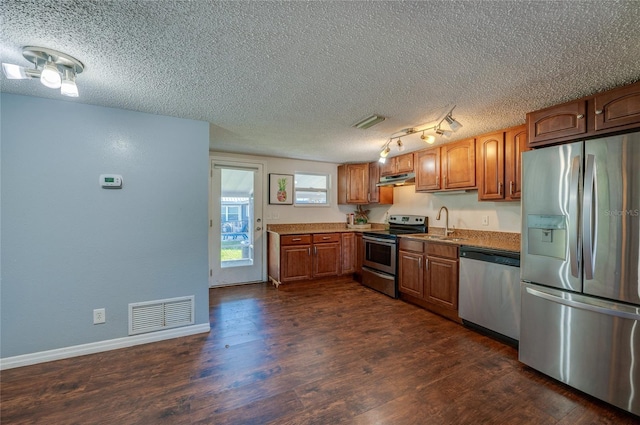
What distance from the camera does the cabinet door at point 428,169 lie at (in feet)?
11.9

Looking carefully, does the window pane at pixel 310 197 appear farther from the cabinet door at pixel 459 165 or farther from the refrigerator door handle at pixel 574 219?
the refrigerator door handle at pixel 574 219

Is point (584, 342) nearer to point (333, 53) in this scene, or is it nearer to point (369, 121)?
point (369, 121)

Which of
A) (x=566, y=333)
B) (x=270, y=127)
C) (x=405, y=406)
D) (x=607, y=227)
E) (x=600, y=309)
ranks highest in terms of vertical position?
(x=270, y=127)

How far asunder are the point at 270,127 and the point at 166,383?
2.53m

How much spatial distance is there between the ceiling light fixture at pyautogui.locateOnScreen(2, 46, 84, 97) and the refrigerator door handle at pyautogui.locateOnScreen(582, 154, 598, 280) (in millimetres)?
3493

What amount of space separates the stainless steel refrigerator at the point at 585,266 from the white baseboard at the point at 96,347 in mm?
3100

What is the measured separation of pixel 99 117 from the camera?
2.35 meters

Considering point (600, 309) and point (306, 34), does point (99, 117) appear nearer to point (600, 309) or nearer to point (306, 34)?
point (306, 34)

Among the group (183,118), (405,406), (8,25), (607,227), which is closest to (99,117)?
(183,118)

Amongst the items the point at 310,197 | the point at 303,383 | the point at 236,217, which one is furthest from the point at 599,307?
the point at 236,217

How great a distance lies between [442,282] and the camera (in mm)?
3141

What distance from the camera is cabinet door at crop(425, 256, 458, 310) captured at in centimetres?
300

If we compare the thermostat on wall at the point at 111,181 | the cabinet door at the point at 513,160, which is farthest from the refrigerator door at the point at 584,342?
the thermostat on wall at the point at 111,181

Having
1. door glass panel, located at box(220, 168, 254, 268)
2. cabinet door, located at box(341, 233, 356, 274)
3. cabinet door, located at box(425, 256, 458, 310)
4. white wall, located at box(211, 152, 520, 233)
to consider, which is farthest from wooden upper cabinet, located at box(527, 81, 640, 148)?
door glass panel, located at box(220, 168, 254, 268)
